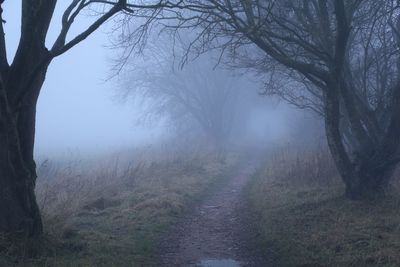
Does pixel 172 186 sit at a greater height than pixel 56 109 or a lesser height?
lesser

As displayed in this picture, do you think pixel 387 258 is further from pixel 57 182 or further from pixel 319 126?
pixel 319 126

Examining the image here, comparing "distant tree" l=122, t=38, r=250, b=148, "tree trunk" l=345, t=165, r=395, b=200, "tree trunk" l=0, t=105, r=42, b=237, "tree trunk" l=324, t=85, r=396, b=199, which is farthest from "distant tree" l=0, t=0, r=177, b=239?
"distant tree" l=122, t=38, r=250, b=148

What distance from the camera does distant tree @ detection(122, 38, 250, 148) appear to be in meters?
33.5

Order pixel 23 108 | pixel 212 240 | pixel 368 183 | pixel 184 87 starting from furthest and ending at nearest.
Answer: pixel 184 87 < pixel 368 183 < pixel 212 240 < pixel 23 108

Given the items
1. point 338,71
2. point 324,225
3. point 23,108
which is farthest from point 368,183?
point 23,108

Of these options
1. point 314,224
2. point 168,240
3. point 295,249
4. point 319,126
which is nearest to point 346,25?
point 314,224

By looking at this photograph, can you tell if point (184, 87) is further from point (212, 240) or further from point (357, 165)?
point (212, 240)

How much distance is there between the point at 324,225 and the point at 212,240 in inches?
85.1

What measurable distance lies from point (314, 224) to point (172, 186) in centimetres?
619

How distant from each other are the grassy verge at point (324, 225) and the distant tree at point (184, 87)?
→ 64.5ft

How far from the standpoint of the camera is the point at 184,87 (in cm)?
3503

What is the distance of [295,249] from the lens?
310 inches

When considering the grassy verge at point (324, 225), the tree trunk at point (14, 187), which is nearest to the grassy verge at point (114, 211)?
the tree trunk at point (14, 187)

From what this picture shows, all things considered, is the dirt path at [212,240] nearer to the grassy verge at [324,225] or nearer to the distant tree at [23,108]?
the grassy verge at [324,225]
